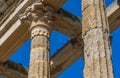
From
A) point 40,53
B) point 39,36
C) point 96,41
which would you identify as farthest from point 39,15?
point 96,41

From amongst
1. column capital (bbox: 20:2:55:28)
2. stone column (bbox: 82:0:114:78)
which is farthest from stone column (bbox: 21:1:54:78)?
stone column (bbox: 82:0:114:78)

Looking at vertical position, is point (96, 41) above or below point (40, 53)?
below

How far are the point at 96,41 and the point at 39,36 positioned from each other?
659cm

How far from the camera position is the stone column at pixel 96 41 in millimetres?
17688

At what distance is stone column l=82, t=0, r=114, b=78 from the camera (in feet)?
58.0

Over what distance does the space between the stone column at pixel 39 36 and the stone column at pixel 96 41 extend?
4319 millimetres

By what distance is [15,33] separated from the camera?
92.4ft

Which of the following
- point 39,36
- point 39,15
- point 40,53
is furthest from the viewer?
point 39,15

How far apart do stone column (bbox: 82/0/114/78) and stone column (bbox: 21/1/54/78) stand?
170 inches

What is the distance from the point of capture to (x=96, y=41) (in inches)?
744

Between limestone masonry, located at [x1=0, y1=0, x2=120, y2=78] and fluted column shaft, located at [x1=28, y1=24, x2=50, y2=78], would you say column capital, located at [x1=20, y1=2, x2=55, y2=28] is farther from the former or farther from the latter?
fluted column shaft, located at [x1=28, y1=24, x2=50, y2=78]

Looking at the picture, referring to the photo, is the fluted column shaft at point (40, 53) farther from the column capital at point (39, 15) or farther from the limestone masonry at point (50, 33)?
the column capital at point (39, 15)

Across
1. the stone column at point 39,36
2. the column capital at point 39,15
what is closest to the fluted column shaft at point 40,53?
the stone column at point 39,36

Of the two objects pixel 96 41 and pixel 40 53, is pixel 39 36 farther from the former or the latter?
pixel 96 41
